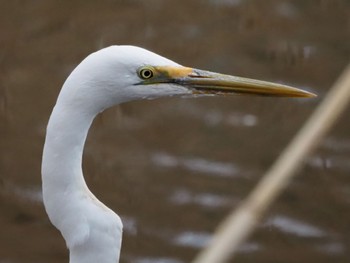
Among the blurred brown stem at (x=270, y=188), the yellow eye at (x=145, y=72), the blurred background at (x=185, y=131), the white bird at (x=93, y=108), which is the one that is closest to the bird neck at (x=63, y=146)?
the white bird at (x=93, y=108)

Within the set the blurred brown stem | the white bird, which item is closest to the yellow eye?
the white bird

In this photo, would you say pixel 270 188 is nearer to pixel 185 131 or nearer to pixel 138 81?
pixel 138 81

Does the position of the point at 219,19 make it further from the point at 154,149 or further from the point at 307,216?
the point at 307,216

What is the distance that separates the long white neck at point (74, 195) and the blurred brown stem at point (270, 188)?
2.93 ft

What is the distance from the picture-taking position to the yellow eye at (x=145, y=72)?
1782 mm

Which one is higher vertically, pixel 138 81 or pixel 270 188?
pixel 138 81

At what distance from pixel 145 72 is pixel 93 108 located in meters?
0.12

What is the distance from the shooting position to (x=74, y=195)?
70.4 inches

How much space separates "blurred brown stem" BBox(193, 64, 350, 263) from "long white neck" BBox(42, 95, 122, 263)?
0.89 metres

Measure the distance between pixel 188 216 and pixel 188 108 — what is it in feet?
2.29

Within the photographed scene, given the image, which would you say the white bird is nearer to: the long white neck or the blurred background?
the long white neck

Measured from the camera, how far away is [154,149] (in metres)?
4.07

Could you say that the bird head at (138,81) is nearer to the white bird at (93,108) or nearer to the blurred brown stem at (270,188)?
the white bird at (93,108)

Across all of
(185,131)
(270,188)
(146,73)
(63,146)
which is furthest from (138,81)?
(185,131)
